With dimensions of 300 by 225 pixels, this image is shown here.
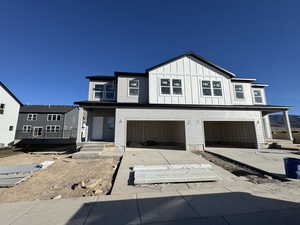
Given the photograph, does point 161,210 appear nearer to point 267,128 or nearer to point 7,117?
point 267,128

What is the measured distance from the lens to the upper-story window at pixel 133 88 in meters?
11.3

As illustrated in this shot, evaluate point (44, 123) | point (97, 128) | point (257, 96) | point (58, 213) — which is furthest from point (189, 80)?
point (44, 123)

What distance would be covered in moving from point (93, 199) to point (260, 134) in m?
12.4

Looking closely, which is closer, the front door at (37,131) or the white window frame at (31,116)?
the front door at (37,131)

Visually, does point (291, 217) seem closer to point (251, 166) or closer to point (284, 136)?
point (251, 166)

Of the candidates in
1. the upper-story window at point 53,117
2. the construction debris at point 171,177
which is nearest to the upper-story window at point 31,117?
the upper-story window at point 53,117

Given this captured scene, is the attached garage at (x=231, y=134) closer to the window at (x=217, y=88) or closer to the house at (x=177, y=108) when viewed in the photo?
the house at (x=177, y=108)

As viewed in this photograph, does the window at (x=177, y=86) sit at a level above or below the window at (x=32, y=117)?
above

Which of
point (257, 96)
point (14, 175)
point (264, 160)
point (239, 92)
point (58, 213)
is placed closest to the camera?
point (58, 213)

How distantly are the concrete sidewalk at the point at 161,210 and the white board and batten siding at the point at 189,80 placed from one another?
7.99 meters

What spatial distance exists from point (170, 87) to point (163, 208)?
30.6ft

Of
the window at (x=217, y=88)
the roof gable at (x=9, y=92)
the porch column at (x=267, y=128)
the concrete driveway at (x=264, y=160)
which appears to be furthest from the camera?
Answer: the roof gable at (x=9, y=92)

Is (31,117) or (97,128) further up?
(31,117)

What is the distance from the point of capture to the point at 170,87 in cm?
1094
